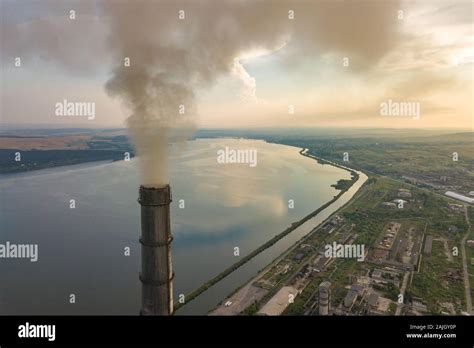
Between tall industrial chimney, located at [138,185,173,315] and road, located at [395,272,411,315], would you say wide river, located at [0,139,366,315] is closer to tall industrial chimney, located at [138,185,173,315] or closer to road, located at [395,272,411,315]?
road, located at [395,272,411,315]

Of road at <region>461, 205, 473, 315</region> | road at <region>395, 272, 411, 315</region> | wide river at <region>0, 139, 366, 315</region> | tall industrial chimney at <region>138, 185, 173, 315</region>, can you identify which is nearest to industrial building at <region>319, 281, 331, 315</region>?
road at <region>395, 272, 411, 315</region>

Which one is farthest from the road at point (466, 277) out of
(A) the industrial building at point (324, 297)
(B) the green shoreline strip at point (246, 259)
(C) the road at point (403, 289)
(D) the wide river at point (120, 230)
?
(B) the green shoreline strip at point (246, 259)

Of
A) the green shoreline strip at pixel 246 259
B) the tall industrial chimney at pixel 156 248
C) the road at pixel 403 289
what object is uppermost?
the tall industrial chimney at pixel 156 248

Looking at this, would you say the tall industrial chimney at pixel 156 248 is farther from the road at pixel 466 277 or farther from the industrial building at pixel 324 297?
the road at pixel 466 277

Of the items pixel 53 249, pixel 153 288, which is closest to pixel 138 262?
pixel 53 249

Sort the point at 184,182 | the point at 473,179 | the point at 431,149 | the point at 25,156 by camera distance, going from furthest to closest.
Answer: the point at 431,149, the point at 25,156, the point at 473,179, the point at 184,182

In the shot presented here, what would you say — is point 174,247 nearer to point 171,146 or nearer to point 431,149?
point 171,146
